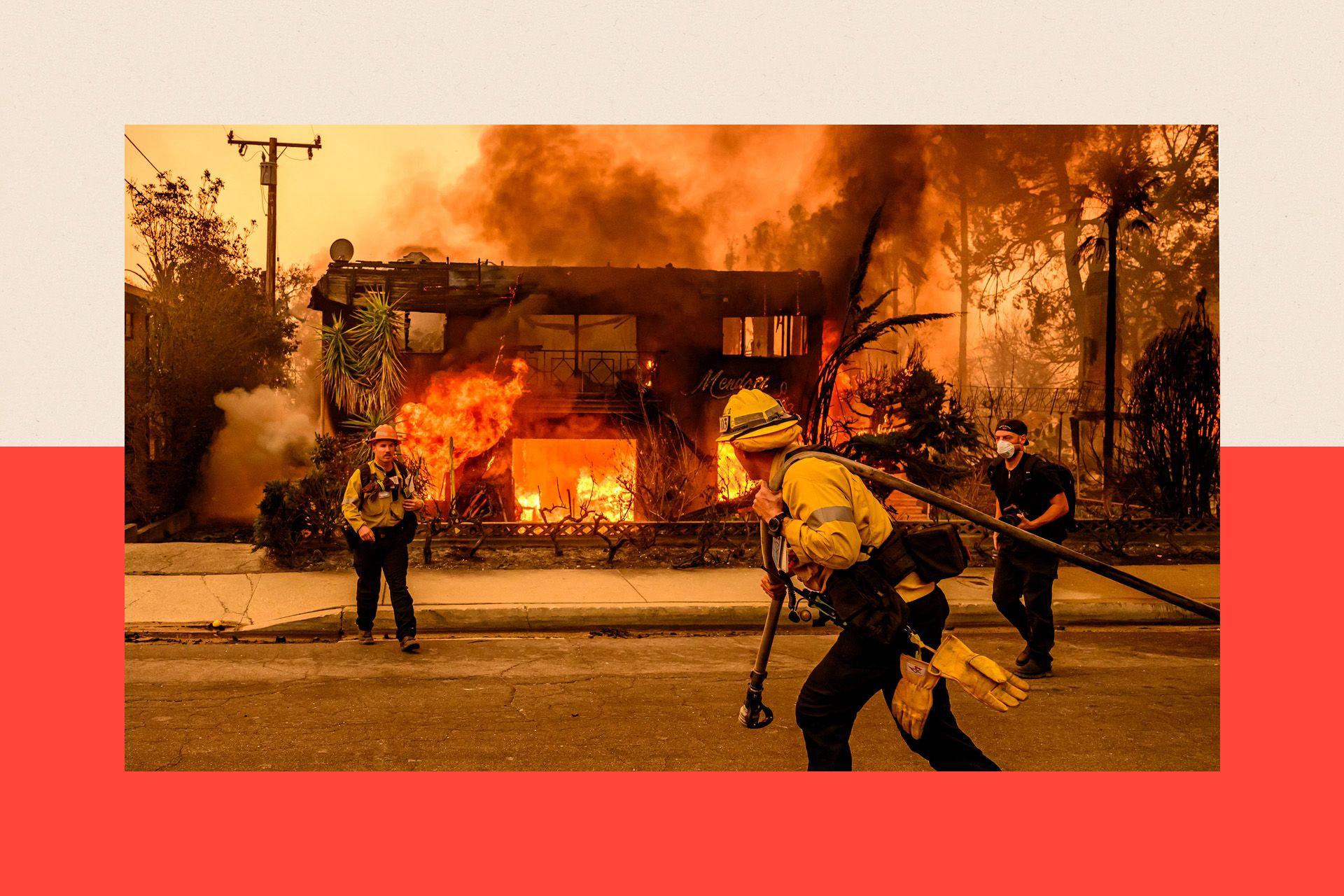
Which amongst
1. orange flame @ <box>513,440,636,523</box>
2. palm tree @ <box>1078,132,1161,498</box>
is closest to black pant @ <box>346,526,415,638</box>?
orange flame @ <box>513,440,636,523</box>

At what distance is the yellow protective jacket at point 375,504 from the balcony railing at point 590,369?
353cm

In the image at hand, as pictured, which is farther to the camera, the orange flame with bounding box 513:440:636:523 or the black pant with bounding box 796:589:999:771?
the orange flame with bounding box 513:440:636:523

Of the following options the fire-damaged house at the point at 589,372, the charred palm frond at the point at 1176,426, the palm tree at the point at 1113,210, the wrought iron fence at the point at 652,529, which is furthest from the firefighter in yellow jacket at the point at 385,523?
the charred palm frond at the point at 1176,426

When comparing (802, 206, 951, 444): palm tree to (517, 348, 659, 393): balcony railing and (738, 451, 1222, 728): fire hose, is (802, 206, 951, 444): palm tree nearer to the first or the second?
(517, 348, 659, 393): balcony railing

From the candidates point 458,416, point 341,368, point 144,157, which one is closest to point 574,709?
point 458,416

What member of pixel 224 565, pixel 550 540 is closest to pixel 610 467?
pixel 550 540

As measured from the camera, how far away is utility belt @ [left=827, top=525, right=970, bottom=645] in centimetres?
404

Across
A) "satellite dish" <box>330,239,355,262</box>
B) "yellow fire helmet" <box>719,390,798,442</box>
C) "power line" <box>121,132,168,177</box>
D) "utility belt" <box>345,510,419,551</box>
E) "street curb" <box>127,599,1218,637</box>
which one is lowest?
"street curb" <box>127,599,1218,637</box>

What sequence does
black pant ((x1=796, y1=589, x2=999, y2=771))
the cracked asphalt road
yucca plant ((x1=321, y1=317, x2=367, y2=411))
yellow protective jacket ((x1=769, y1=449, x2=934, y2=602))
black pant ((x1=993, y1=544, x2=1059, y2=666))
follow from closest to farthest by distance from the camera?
yellow protective jacket ((x1=769, y1=449, x2=934, y2=602)), black pant ((x1=796, y1=589, x2=999, y2=771)), the cracked asphalt road, black pant ((x1=993, y1=544, x2=1059, y2=666)), yucca plant ((x1=321, y1=317, x2=367, y2=411))

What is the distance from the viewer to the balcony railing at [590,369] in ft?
35.7

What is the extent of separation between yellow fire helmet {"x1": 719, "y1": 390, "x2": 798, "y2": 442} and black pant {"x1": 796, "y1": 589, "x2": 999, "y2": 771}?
34.6 inches

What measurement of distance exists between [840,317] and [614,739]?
6.53 metres

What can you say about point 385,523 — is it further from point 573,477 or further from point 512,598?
point 573,477

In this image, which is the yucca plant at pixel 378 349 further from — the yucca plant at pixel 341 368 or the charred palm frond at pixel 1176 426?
the charred palm frond at pixel 1176 426
